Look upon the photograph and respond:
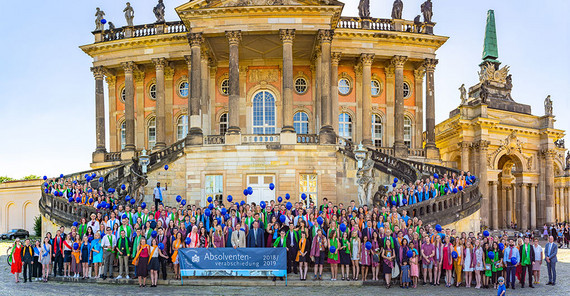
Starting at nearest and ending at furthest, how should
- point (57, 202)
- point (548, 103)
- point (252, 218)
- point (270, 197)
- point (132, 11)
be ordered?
point (252, 218), point (57, 202), point (270, 197), point (132, 11), point (548, 103)

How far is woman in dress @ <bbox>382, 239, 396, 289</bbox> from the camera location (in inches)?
699

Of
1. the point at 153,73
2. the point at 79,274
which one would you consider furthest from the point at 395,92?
the point at 79,274

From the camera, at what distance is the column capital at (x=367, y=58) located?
3912cm

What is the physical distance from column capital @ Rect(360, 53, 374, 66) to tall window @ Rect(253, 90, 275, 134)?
22.4 feet

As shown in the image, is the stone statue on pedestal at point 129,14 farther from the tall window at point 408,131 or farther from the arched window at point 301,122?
the tall window at point 408,131

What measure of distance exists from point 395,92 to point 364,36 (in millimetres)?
4521

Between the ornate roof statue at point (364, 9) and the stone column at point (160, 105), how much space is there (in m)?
14.6

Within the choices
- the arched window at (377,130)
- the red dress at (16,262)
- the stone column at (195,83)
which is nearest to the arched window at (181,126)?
the stone column at (195,83)

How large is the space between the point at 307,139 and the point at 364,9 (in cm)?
1387

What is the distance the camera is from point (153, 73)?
4262 centimetres

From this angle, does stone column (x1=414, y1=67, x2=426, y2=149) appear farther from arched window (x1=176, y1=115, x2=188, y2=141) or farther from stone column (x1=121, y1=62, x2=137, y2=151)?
stone column (x1=121, y1=62, x2=137, y2=151)

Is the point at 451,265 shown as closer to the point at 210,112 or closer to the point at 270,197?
the point at 270,197

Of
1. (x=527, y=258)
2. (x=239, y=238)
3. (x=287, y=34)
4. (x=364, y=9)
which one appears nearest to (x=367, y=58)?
(x=364, y=9)

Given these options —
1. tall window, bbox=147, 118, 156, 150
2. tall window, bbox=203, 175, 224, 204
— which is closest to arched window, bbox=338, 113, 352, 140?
tall window, bbox=203, 175, 224, 204
